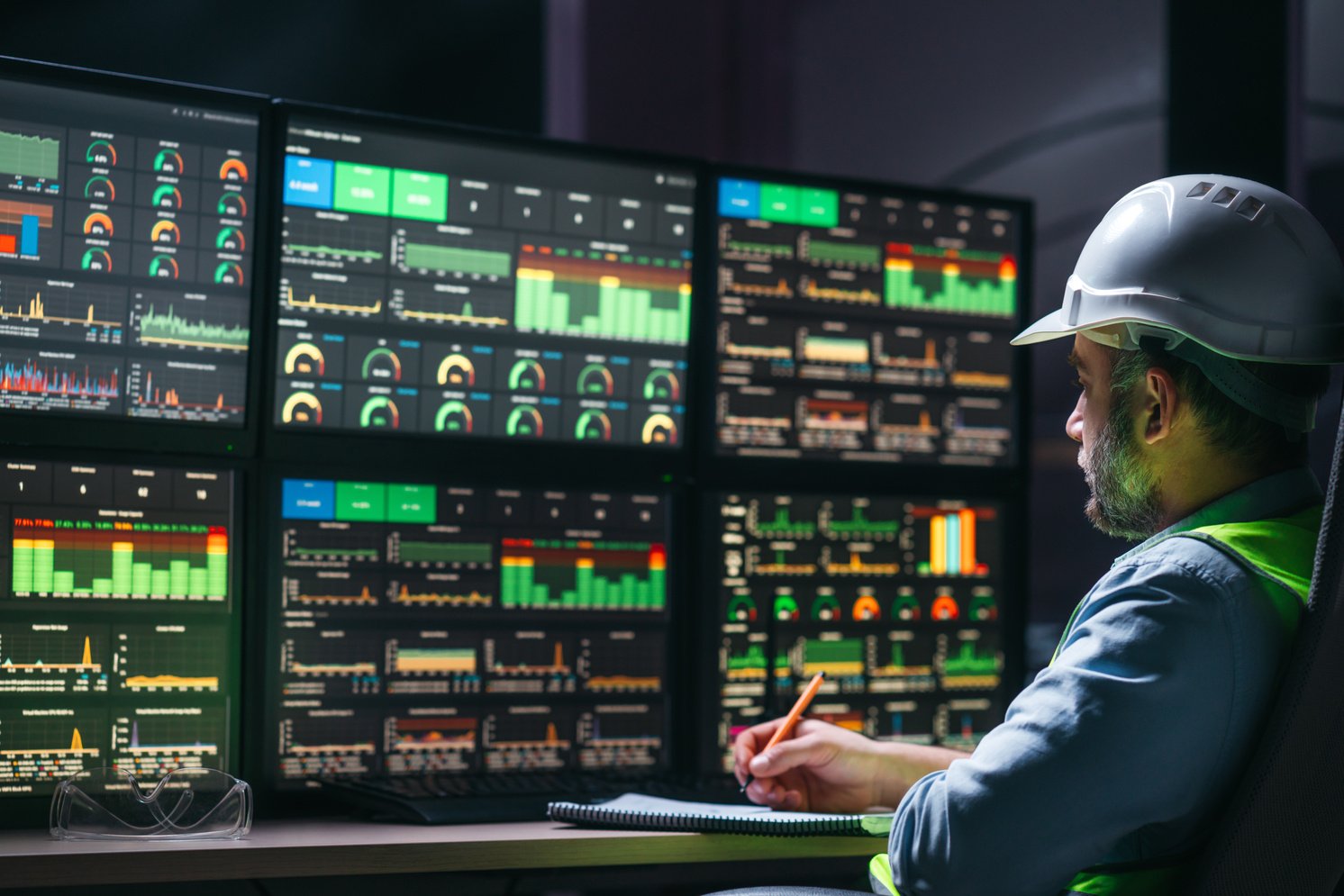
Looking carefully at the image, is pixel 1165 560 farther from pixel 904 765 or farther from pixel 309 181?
pixel 309 181

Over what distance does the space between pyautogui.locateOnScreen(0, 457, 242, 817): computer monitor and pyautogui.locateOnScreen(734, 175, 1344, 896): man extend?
1153mm

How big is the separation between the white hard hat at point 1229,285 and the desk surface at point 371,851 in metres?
0.88

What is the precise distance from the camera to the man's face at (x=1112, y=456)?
153 centimetres

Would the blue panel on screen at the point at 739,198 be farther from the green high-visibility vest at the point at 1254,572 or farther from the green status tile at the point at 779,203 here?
the green high-visibility vest at the point at 1254,572

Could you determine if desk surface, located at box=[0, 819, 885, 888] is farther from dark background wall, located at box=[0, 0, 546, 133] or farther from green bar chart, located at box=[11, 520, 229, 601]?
dark background wall, located at box=[0, 0, 546, 133]

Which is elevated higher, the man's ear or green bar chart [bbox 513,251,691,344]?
green bar chart [bbox 513,251,691,344]

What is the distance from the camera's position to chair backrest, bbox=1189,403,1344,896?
1.27 metres

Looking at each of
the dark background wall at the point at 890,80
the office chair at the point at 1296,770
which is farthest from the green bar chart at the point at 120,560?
the office chair at the point at 1296,770

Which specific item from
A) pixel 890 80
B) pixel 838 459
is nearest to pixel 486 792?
pixel 838 459

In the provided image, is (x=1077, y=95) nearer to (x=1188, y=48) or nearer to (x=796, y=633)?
(x=1188, y=48)

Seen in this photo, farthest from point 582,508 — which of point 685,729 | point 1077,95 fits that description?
point 1077,95

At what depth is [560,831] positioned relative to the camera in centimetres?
198

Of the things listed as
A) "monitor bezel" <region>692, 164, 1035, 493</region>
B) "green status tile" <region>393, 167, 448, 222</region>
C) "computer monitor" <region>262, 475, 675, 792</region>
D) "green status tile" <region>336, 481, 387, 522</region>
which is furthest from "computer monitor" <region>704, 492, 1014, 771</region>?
"green status tile" <region>393, 167, 448, 222</region>

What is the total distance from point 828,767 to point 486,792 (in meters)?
0.52
